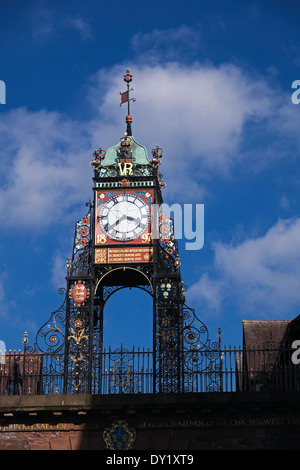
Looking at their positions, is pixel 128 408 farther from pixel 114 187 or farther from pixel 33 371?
pixel 114 187

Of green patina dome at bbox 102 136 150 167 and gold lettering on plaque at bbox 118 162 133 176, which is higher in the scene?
green patina dome at bbox 102 136 150 167

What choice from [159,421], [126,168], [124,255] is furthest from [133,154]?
[159,421]

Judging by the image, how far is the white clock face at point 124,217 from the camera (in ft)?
93.0

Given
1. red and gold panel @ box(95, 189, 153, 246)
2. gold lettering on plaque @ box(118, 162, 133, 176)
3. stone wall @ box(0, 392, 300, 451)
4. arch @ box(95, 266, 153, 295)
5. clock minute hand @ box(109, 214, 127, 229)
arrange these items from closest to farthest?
stone wall @ box(0, 392, 300, 451)
arch @ box(95, 266, 153, 295)
red and gold panel @ box(95, 189, 153, 246)
clock minute hand @ box(109, 214, 127, 229)
gold lettering on plaque @ box(118, 162, 133, 176)

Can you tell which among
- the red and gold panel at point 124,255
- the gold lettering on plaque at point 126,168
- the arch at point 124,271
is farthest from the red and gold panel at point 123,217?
the arch at point 124,271

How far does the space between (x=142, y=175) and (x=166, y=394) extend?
7.38 meters

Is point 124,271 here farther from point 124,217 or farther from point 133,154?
point 133,154

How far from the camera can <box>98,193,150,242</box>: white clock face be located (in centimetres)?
2834

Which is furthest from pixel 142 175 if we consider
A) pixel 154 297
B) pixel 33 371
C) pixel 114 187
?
pixel 33 371

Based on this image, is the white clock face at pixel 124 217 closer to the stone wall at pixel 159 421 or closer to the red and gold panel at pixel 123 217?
the red and gold panel at pixel 123 217

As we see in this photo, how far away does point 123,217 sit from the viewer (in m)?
28.6

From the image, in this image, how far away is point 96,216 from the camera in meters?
28.7

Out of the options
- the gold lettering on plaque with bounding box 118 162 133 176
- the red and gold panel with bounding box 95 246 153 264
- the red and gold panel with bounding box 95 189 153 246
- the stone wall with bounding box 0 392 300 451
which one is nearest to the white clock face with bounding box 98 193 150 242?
the red and gold panel with bounding box 95 189 153 246

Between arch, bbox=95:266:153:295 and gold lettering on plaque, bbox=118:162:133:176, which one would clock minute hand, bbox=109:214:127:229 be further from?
gold lettering on plaque, bbox=118:162:133:176
